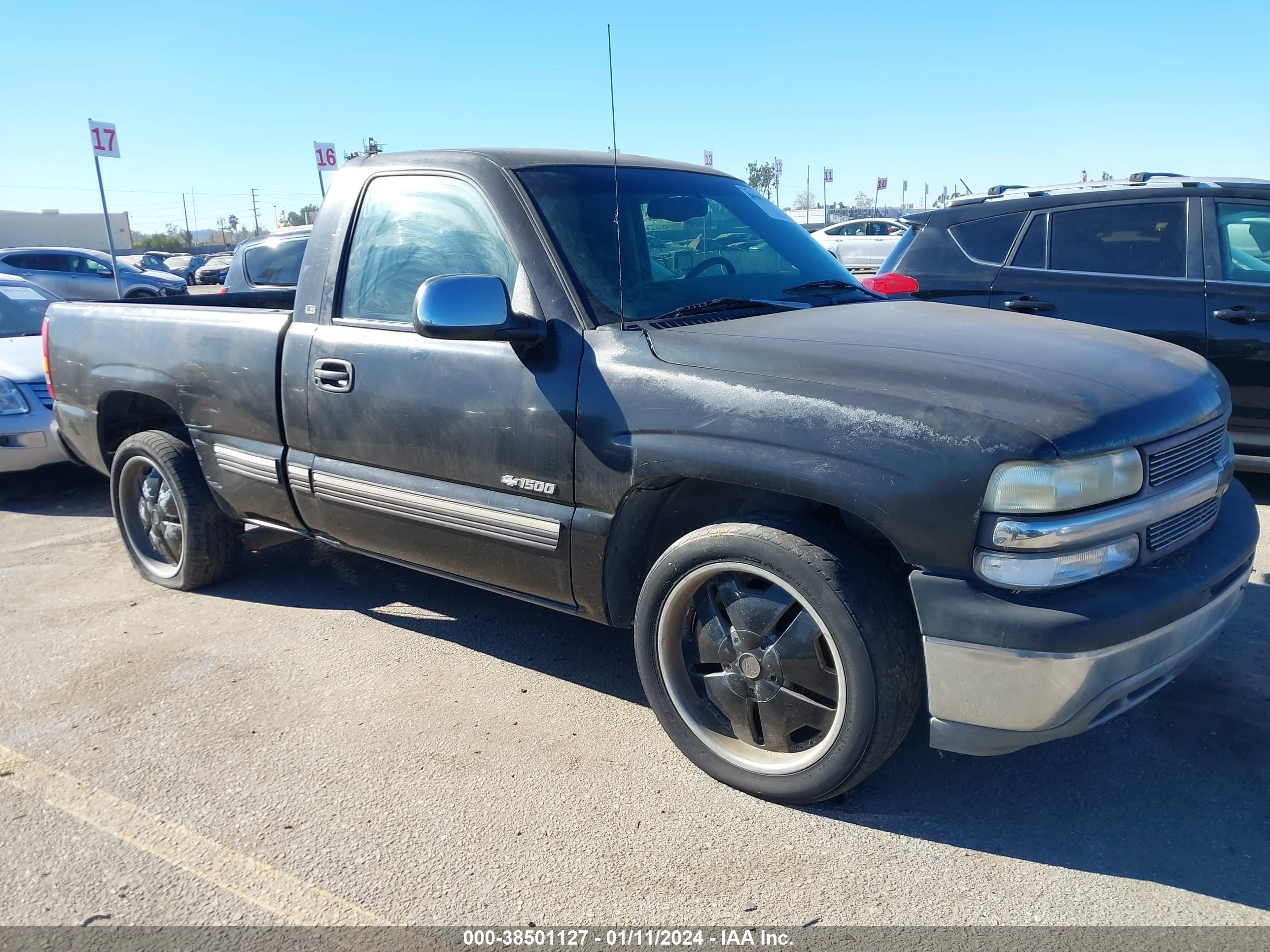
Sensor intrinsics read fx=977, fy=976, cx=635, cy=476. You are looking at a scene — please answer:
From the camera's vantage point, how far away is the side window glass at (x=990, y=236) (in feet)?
19.7

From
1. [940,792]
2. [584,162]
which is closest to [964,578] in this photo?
[940,792]

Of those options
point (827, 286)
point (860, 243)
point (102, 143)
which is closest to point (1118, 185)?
point (827, 286)

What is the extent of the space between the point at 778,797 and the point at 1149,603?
1120 millimetres

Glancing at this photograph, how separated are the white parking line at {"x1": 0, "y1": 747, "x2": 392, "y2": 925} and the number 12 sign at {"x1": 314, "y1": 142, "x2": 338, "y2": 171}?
45.6ft

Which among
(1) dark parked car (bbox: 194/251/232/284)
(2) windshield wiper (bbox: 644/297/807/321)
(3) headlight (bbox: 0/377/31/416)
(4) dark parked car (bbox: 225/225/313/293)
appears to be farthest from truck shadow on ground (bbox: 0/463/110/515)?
(1) dark parked car (bbox: 194/251/232/284)

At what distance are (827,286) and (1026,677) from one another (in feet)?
6.03

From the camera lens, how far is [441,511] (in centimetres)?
340

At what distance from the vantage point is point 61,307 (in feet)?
16.4

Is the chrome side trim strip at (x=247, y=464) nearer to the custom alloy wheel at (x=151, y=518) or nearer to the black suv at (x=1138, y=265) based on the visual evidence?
the custom alloy wheel at (x=151, y=518)

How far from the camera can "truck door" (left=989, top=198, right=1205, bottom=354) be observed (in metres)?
5.47

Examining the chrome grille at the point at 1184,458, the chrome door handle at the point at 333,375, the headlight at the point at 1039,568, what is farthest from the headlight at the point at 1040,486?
the chrome door handle at the point at 333,375

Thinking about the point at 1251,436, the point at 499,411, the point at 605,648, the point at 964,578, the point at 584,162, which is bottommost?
the point at 605,648

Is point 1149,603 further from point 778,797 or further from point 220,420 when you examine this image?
point 220,420

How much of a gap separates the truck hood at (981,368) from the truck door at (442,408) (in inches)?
19.1
